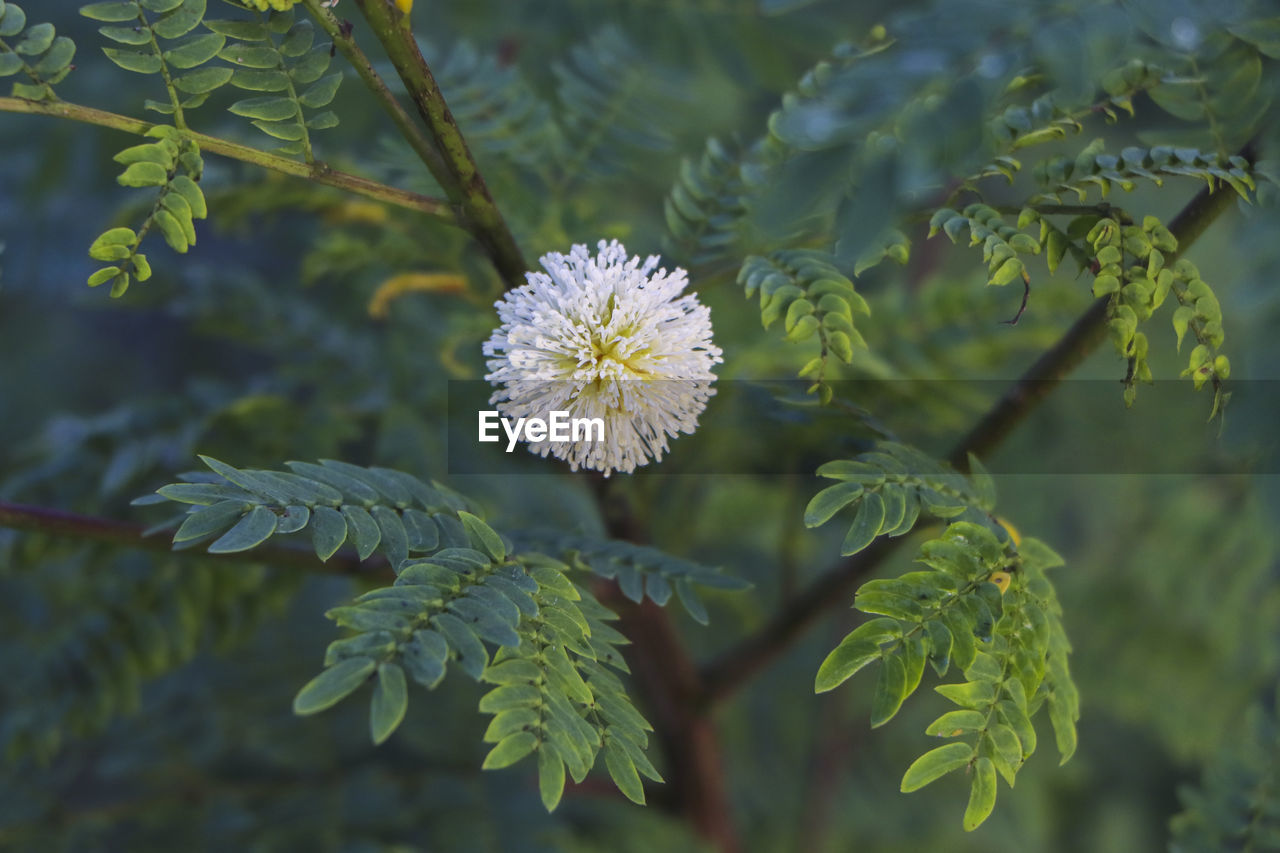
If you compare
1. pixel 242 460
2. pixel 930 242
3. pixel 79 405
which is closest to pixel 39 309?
pixel 79 405

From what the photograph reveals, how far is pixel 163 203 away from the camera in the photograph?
508mm

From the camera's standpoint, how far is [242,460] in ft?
2.85

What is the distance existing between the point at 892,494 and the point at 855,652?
0.09 meters

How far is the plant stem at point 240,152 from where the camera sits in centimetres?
50

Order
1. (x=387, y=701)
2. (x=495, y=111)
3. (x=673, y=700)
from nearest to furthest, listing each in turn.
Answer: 1. (x=387, y=701)
2. (x=495, y=111)
3. (x=673, y=700)

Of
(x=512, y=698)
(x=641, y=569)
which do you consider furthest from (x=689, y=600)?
(x=512, y=698)

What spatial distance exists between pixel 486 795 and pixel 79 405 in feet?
3.84

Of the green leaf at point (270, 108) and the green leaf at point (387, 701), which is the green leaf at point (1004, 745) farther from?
the green leaf at point (270, 108)

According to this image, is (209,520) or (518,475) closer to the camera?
(209,520)

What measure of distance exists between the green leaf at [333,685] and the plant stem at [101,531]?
0.20 meters

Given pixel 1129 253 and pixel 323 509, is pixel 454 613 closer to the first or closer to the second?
pixel 323 509

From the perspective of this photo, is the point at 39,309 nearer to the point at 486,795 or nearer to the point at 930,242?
the point at 486,795

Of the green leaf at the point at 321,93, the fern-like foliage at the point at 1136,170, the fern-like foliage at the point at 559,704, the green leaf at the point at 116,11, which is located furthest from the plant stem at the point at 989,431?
the green leaf at the point at 116,11

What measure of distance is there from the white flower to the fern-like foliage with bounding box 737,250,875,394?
0.04 metres
